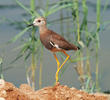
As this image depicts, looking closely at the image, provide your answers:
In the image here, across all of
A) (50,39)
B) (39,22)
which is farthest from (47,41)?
(39,22)

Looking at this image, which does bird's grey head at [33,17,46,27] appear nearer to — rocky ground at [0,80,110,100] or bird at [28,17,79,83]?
bird at [28,17,79,83]

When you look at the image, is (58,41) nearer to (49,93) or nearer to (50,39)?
(50,39)

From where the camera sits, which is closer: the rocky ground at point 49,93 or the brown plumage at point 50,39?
the rocky ground at point 49,93

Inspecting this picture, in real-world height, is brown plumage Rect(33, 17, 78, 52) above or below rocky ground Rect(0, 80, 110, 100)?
above

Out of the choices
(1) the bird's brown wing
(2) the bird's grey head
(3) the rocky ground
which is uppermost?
(2) the bird's grey head

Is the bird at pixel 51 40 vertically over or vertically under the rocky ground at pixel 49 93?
over

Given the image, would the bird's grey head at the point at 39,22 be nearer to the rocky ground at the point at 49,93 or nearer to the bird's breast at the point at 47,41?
the bird's breast at the point at 47,41

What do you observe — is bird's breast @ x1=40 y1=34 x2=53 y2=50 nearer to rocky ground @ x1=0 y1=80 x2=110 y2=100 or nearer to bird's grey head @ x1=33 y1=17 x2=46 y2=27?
bird's grey head @ x1=33 y1=17 x2=46 y2=27

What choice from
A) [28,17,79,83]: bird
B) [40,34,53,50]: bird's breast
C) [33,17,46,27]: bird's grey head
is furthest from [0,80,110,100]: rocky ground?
[33,17,46,27]: bird's grey head

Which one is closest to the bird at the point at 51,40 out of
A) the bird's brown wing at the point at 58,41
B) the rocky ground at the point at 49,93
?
the bird's brown wing at the point at 58,41

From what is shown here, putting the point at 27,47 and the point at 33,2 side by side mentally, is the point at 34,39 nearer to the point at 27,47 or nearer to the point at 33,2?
the point at 27,47

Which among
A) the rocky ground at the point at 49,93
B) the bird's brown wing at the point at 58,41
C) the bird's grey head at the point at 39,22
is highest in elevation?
the bird's grey head at the point at 39,22

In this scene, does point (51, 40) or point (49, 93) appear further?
point (51, 40)

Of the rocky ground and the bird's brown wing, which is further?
the bird's brown wing
